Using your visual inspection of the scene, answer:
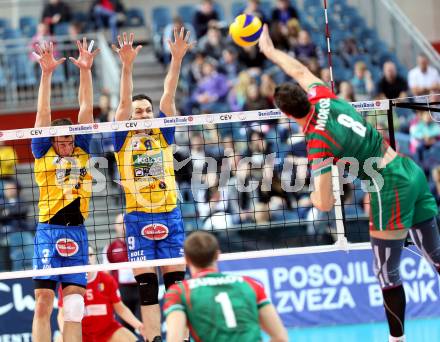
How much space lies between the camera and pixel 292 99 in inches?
294

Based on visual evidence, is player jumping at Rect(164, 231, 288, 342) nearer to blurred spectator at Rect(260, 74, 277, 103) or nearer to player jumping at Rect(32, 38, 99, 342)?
player jumping at Rect(32, 38, 99, 342)

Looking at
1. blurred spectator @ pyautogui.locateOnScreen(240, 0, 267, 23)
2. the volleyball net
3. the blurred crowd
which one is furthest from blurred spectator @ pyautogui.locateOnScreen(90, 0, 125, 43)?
the volleyball net

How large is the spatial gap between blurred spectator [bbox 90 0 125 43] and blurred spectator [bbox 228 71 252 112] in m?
4.01

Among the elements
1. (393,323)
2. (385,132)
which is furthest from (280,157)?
(393,323)

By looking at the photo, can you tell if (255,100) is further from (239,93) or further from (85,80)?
(85,80)

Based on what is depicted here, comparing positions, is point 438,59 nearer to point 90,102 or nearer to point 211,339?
point 90,102

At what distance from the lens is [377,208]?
25.6 ft

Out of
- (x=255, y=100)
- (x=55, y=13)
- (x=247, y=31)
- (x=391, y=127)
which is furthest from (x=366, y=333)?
(x=55, y=13)

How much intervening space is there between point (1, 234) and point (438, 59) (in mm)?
9605

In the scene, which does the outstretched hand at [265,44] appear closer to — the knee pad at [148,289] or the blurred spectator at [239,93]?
the knee pad at [148,289]

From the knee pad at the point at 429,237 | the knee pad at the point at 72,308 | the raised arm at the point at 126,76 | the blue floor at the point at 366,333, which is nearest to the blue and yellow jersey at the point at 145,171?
the raised arm at the point at 126,76

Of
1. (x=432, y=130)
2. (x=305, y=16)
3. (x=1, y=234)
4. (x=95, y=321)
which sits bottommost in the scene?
(x=95, y=321)

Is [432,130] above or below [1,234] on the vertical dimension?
above

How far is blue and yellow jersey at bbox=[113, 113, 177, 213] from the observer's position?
938cm
